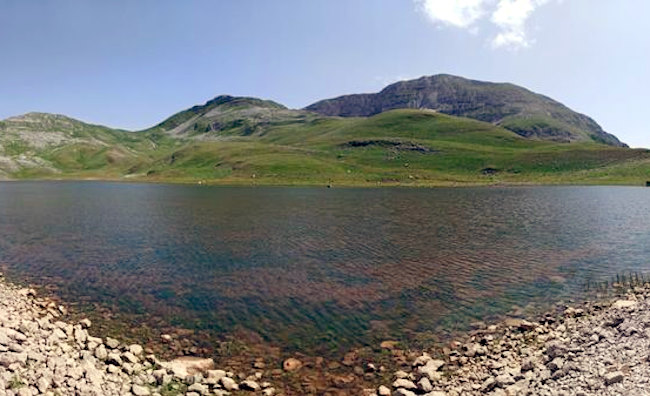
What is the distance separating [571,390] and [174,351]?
18.4 meters

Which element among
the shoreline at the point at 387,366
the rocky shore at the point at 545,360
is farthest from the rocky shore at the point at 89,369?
the rocky shore at the point at 545,360

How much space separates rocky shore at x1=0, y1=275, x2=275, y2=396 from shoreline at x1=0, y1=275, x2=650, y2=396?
41 millimetres

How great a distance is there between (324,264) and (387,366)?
67.2 ft

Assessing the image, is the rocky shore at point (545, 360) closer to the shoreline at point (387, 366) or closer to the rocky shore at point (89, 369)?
the shoreline at point (387, 366)

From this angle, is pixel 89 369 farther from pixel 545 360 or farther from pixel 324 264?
pixel 324 264

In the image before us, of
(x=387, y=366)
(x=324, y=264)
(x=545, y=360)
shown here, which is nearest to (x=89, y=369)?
(x=387, y=366)

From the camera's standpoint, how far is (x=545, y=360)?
18516 mm

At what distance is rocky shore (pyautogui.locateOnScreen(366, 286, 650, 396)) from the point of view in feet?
50.7

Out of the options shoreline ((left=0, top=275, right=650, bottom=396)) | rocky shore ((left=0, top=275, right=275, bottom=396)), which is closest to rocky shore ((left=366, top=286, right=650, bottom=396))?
shoreline ((left=0, top=275, right=650, bottom=396))

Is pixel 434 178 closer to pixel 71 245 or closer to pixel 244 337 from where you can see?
pixel 71 245

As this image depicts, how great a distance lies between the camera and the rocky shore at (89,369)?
1562cm

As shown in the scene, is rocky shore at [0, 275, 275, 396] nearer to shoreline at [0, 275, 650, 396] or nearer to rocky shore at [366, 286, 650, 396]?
shoreline at [0, 275, 650, 396]

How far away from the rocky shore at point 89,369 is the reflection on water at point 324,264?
4.83 m

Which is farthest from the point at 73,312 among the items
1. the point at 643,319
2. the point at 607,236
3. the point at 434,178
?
the point at 434,178
